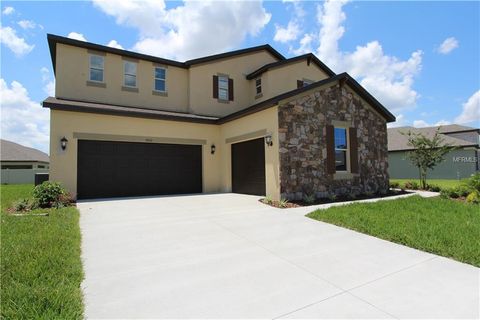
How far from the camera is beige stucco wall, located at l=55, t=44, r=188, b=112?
12.8 meters

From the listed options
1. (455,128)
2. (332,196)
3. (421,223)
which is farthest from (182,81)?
(455,128)

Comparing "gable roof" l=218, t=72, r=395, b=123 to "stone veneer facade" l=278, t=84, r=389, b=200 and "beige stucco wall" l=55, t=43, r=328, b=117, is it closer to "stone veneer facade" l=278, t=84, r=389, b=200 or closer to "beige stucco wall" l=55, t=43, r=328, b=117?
"stone veneer facade" l=278, t=84, r=389, b=200

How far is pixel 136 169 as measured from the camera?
12.1 m

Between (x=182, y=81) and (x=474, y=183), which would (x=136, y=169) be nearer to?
(x=182, y=81)

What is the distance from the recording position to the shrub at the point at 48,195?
873 cm

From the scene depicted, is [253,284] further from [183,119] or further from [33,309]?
[183,119]

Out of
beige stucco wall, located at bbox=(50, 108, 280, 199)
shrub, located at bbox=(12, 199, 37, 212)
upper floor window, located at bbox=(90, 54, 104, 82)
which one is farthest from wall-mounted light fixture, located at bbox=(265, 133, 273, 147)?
upper floor window, located at bbox=(90, 54, 104, 82)

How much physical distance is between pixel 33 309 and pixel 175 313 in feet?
4.42

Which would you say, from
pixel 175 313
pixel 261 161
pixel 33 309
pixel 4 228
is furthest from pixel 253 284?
pixel 261 161

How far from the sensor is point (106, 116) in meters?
11.6

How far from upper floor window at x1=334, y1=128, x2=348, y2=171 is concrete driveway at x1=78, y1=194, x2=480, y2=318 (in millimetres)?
6197

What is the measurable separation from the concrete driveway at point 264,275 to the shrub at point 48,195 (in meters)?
3.93

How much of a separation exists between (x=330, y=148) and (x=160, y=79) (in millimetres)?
10023

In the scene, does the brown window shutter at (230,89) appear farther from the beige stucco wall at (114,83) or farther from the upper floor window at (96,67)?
the upper floor window at (96,67)
